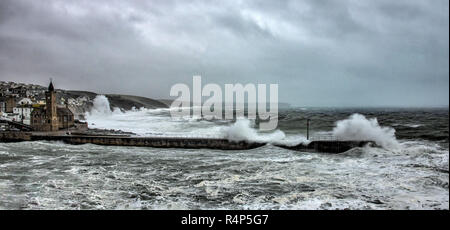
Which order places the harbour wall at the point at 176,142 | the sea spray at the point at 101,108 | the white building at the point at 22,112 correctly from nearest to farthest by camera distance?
the harbour wall at the point at 176,142
the white building at the point at 22,112
the sea spray at the point at 101,108

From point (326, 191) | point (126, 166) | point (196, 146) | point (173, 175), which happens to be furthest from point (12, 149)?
point (326, 191)

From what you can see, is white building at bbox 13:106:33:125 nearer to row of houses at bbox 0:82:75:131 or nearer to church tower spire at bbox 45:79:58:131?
row of houses at bbox 0:82:75:131

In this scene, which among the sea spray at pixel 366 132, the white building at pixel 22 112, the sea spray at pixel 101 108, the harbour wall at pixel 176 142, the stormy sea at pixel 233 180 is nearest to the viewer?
the stormy sea at pixel 233 180

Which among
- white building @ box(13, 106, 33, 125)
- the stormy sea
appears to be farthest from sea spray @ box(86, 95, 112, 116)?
the stormy sea

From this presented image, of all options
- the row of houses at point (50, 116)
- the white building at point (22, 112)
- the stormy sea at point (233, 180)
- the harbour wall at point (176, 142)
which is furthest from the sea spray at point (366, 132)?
the white building at point (22, 112)

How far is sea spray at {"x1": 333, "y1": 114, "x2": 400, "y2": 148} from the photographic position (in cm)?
2131

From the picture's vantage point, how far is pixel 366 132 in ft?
73.9

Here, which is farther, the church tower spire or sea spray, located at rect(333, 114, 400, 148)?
the church tower spire

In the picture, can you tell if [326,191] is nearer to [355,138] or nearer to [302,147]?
[302,147]

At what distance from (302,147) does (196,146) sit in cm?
948

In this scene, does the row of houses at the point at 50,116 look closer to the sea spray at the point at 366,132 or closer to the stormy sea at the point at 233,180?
the stormy sea at the point at 233,180

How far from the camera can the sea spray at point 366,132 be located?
839 inches
